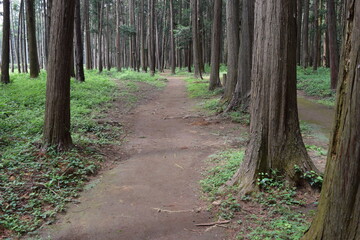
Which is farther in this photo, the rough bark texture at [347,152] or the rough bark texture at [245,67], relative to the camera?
the rough bark texture at [245,67]

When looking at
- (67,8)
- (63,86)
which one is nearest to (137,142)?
(63,86)

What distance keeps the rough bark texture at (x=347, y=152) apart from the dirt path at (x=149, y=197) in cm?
196

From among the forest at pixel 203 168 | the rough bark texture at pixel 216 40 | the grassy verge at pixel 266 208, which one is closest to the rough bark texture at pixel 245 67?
the forest at pixel 203 168

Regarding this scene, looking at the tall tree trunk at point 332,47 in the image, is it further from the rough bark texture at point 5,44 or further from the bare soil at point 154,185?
the rough bark texture at point 5,44

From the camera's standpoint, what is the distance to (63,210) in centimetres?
500

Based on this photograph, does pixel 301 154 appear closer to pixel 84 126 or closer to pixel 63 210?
pixel 63 210

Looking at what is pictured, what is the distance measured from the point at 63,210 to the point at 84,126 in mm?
4746

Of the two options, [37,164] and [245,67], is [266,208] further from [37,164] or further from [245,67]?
[245,67]

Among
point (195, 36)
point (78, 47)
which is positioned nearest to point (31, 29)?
point (78, 47)

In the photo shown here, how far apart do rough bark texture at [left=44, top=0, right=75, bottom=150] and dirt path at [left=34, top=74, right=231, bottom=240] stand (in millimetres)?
1617

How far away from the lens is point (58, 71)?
279 inches

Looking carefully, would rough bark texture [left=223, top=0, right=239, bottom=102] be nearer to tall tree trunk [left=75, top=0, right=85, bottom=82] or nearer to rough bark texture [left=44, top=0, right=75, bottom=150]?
rough bark texture [left=44, top=0, right=75, bottom=150]

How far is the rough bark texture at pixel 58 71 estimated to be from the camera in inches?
277

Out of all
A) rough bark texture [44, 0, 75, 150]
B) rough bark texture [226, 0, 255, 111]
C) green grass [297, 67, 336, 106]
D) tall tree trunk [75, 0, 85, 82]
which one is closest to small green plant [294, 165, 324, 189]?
rough bark texture [44, 0, 75, 150]
